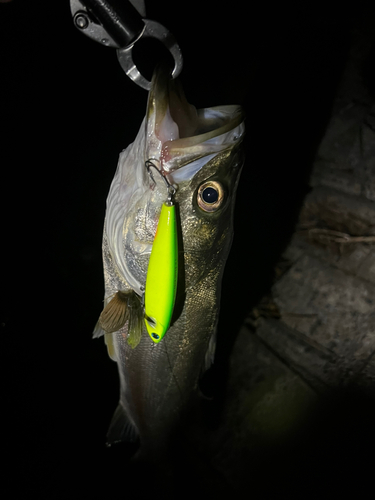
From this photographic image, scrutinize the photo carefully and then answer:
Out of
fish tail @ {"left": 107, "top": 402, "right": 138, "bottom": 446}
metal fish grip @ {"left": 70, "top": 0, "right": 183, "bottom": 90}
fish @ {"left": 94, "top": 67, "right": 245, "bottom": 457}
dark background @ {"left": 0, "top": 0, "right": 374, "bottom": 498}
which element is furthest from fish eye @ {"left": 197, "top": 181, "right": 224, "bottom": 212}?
fish tail @ {"left": 107, "top": 402, "right": 138, "bottom": 446}

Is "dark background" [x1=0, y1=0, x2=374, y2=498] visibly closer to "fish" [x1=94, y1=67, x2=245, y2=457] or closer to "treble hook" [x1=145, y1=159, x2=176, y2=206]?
"fish" [x1=94, y1=67, x2=245, y2=457]

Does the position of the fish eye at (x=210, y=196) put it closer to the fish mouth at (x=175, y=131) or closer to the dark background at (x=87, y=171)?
the fish mouth at (x=175, y=131)

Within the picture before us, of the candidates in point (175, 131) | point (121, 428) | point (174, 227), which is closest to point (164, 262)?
point (174, 227)

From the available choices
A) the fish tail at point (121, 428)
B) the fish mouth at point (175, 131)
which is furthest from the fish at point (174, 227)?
the fish tail at point (121, 428)

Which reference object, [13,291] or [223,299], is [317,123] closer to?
[223,299]

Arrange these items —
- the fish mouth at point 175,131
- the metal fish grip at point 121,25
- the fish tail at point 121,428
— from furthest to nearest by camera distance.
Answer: the fish tail at point 121,428 < the fish mouth at point 175,131 < the metal fish grip at point 121,25

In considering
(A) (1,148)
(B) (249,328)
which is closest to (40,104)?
(A) (1,148)

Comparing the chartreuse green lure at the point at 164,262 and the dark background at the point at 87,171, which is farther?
the dark background at the point at 87,171
